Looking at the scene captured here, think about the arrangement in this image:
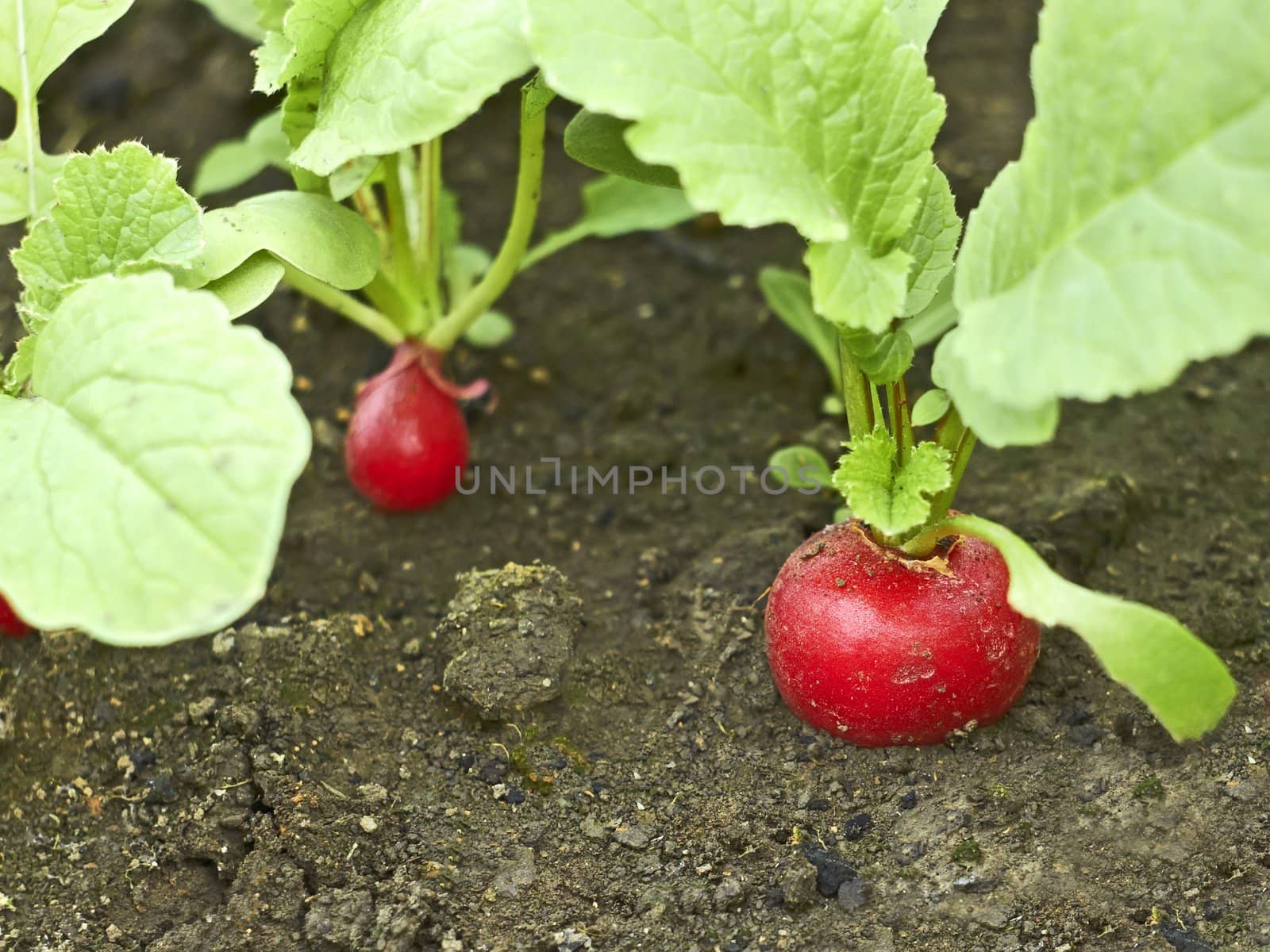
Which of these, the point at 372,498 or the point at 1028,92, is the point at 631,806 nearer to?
the point at 372,498

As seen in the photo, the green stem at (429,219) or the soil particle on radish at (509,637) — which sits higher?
the green stem at (429,219)

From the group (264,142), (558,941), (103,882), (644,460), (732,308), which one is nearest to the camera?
(558,941)

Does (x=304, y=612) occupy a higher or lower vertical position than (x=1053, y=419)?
lower

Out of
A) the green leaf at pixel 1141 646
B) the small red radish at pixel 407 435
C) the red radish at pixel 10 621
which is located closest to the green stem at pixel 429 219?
the small red radish at pixel 407 435

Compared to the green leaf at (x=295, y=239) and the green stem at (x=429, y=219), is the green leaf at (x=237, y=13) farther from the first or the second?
the green leaf at (x=295, y=239)

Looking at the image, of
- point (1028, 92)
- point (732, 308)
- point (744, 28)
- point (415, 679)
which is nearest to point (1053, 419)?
point (744, 28)

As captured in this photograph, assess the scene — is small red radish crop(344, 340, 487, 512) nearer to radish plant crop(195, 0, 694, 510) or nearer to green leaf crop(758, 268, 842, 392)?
radish plant crop(195, 0, 694, 510)
